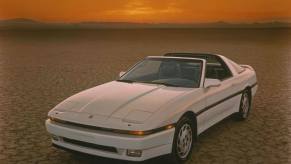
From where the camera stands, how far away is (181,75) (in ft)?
20.6

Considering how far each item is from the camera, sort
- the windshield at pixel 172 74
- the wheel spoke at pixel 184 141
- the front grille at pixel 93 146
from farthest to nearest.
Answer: the windshield at pixel 172 74
the wheel spoke at pixel 184 141
the front grille at pixel 93 146

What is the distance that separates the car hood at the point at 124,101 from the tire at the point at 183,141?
14.6 inches

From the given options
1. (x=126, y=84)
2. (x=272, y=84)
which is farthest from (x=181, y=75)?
(x=272, y=84)

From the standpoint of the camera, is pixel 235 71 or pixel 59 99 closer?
pixel 235 71

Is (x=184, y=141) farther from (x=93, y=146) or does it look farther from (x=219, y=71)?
(x=219, y=71)

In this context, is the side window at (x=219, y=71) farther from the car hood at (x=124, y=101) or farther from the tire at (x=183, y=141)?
the tire at (x=183, y=141)

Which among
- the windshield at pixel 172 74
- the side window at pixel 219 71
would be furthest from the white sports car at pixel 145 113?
the side window at pixel 219 71

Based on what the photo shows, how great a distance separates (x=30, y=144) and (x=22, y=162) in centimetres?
83

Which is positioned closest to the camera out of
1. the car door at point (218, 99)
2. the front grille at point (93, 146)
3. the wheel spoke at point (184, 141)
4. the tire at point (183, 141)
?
the front grille at point (93, 146)

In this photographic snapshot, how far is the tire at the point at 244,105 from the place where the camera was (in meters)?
7.46

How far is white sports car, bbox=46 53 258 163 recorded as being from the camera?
15.0ft

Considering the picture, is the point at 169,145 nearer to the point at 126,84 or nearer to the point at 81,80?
the point at 126,84

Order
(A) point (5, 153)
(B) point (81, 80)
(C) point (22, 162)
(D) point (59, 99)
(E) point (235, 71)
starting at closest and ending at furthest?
(C) point (22, 162) < (A) point (5, 153) < (E) point (235, 71) < (D) point (59, 99) < (B) point (81, 80)

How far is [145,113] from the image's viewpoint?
473 centimetres
